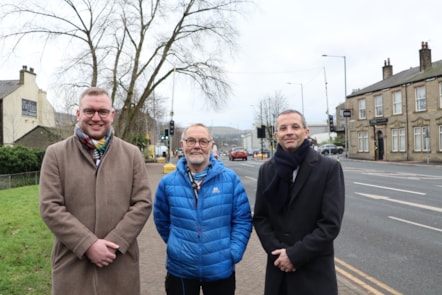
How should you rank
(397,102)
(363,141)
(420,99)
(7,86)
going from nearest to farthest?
1. (420,99)
2. (397,102)
3. (363,141)
4. (7,86)

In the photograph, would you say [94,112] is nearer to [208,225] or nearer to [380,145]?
[208,225]

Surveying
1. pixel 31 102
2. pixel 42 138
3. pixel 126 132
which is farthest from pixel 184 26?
pixel 31 102

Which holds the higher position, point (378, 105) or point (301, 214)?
point (378, 105)

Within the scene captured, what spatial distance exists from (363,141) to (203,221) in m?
42.8

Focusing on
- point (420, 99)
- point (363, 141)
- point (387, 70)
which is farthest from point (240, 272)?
point (387, 70)

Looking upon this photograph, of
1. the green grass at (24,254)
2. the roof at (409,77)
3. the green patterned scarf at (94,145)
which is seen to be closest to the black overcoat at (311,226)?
the green patterned scarf at (94,145)

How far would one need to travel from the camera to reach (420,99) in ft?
115

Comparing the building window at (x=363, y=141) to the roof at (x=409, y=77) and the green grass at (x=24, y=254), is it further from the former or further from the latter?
the green grass at (x=24, y=254)

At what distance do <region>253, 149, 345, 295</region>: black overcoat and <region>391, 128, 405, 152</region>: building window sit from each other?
37.5 meters

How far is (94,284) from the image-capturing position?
2662 mm

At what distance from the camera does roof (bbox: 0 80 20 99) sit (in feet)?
146

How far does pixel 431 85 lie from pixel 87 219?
36595 mm

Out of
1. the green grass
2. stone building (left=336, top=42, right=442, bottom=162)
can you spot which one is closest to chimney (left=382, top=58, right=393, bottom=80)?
stone building (left=336, top=42, right=442, bottom=162)

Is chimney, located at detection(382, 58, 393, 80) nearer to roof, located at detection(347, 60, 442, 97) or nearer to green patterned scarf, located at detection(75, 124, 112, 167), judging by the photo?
roof, located at detection(347, 60, 442, 97)
